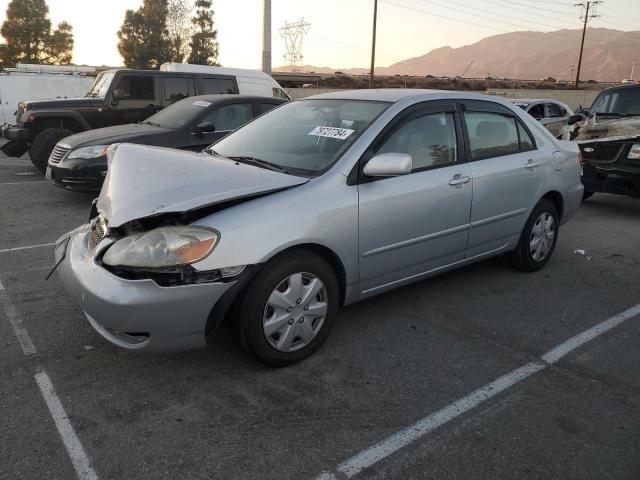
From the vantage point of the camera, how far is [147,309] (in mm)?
2600

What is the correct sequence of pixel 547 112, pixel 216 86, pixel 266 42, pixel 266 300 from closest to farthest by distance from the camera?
pixel 266 300
pixel 216 86
pixel 547 112
pixel 266 42

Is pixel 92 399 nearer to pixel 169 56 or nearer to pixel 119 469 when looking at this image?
pixel 119 469

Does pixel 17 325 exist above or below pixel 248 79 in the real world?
below

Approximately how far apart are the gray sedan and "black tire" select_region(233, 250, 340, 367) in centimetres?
1053

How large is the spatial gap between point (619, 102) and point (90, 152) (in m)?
8.05

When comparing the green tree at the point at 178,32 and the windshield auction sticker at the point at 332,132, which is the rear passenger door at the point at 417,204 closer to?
the windshield auction sticker at the point at 332,132

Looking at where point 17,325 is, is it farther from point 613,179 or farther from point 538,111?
point 538,111

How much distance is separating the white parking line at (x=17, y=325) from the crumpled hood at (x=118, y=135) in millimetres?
3259

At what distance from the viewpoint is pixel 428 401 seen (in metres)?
2.81

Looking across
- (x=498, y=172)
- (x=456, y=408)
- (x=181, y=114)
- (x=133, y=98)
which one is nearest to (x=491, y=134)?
(x=498, y=172)

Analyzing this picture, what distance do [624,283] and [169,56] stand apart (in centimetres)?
5936

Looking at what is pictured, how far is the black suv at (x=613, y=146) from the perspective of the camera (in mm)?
6871

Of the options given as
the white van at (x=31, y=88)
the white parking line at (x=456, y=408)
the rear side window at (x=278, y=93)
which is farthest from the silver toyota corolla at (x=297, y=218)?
the white van at (x=31, y=88)

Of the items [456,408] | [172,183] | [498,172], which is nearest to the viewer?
[456,408]
